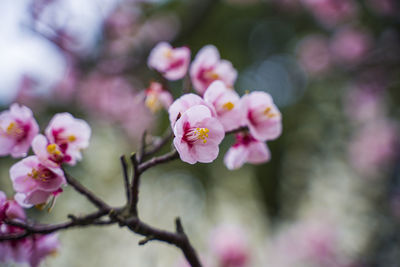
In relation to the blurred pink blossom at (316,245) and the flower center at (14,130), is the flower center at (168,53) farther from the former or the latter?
the blurred pink blossom at (316,245)

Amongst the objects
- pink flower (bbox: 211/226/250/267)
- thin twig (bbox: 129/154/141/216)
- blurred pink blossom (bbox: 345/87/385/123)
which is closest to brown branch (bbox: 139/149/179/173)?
thin twig (bbox: 129/154/141/216)

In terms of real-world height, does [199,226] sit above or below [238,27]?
below

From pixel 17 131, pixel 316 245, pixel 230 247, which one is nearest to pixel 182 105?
pixel 17 131

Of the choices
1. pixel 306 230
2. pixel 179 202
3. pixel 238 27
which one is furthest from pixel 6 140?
pixel 238 27

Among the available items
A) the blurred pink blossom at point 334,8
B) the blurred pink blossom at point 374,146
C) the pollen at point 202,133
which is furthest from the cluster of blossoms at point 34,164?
the blurred pink blossom at point 374,146

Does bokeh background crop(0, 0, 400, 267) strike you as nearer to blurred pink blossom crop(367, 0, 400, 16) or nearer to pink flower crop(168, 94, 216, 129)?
blurred pink blossom crop(367, 0, 400, 16)

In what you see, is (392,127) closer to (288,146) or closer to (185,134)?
(288,146)
